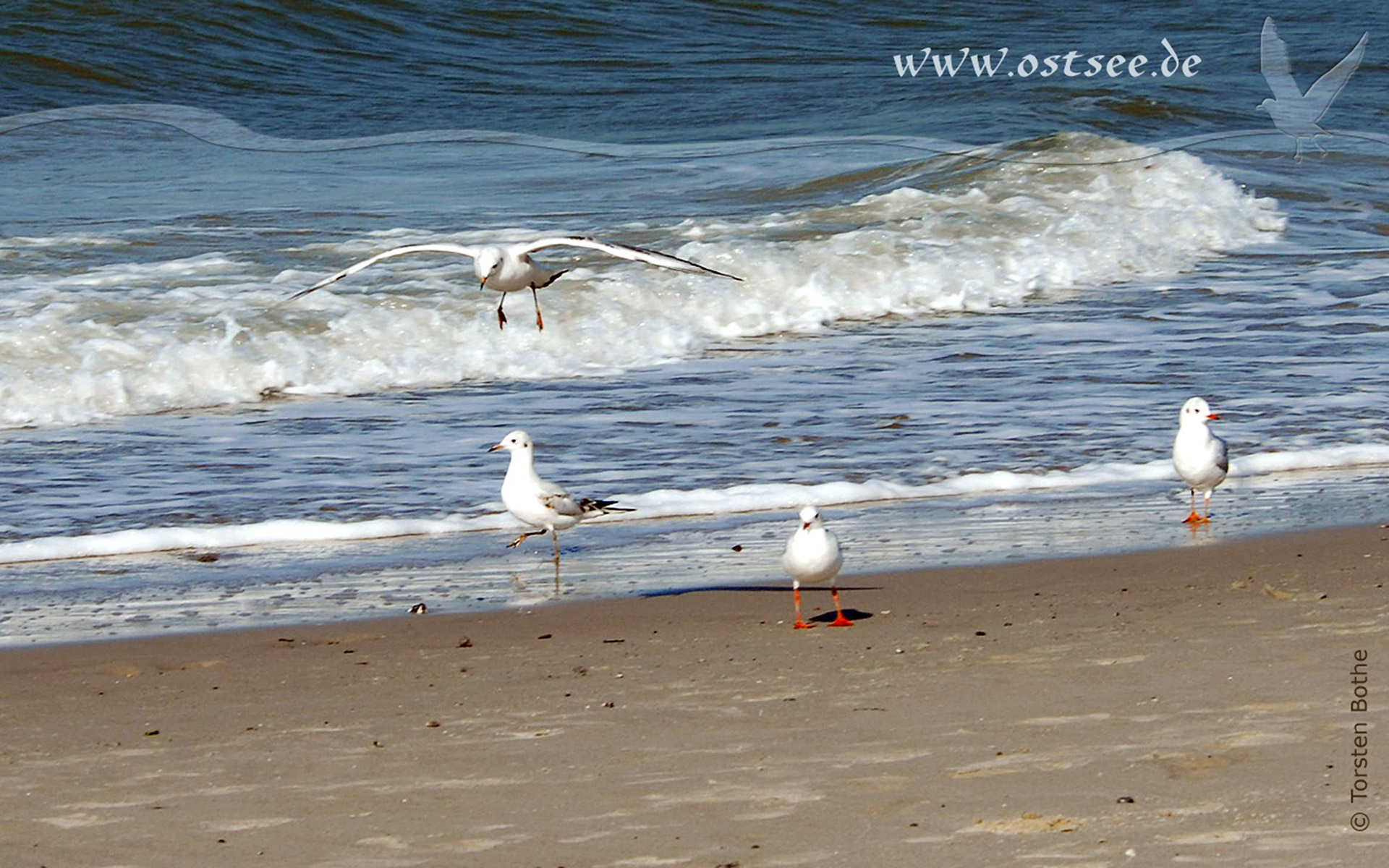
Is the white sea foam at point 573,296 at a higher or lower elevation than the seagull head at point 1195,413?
higher

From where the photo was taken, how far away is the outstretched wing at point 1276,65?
22344 mm

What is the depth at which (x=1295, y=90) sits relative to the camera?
2280 cm

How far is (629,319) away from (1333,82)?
578 inches

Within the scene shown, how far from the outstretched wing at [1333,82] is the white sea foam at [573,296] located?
6895mm

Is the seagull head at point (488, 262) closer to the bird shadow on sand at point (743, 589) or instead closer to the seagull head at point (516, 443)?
the seagull head at point (516, 443)

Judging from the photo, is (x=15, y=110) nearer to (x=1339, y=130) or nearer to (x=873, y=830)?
(x=1339, y=130)

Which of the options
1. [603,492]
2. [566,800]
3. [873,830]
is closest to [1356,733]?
[873,830]

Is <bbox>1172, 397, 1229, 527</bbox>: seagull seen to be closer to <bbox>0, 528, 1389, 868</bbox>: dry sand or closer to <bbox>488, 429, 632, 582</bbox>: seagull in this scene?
<bbox>0, 528, 1389, 868</bbox>: dry sand

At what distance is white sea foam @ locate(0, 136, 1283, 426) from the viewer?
9695mm

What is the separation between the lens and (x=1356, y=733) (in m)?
3.71

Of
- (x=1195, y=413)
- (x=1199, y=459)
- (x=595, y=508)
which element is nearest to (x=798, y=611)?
(x=595, y=508)

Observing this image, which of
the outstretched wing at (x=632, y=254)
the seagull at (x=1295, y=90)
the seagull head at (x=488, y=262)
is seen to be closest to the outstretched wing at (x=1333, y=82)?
the seagull at (x=1295, y=90)

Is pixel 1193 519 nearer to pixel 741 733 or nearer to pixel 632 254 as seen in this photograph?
pixel 632 254

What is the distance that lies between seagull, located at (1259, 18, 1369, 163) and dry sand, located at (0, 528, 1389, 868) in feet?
45.4
